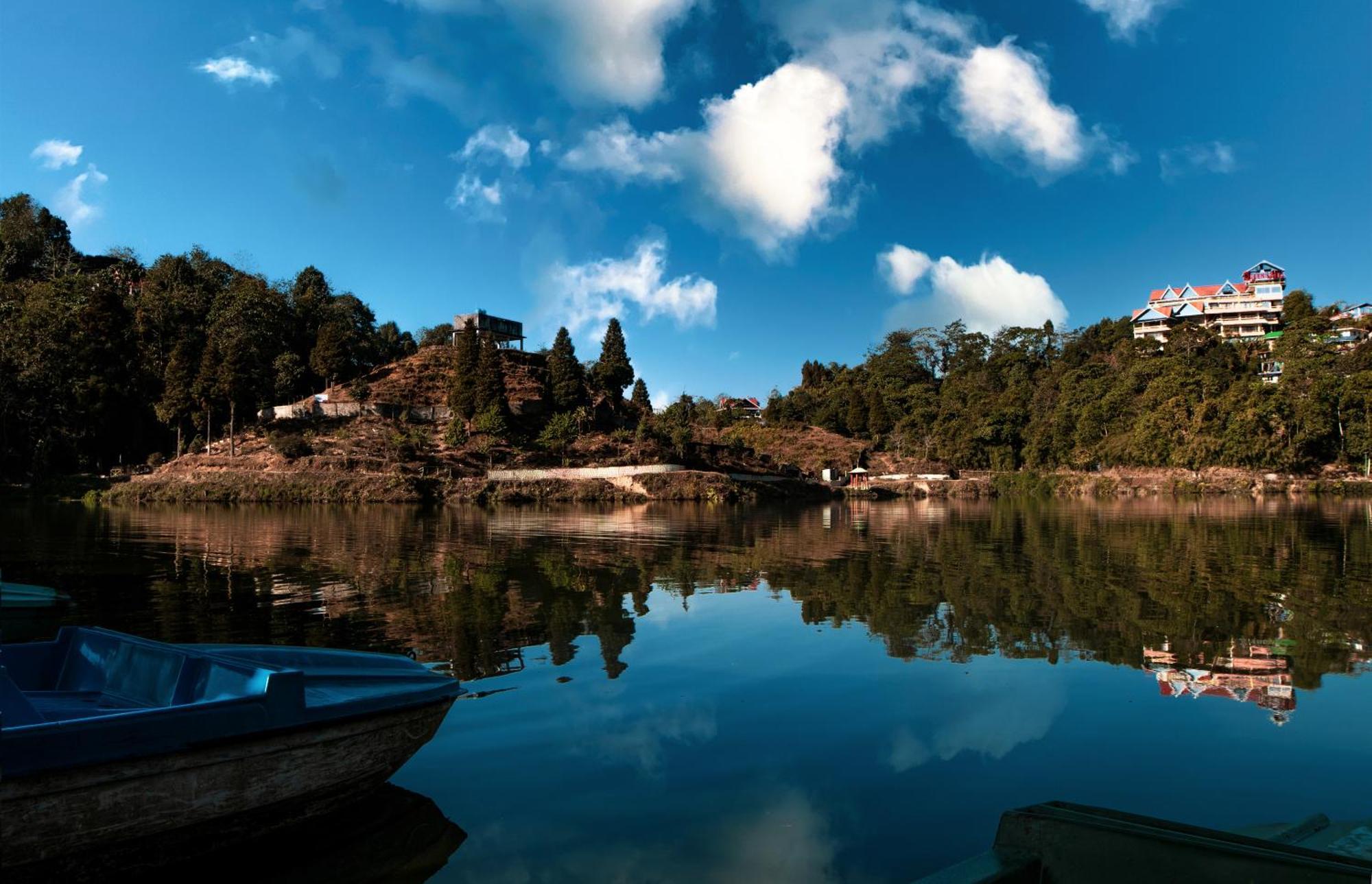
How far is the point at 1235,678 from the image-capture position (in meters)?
10.2

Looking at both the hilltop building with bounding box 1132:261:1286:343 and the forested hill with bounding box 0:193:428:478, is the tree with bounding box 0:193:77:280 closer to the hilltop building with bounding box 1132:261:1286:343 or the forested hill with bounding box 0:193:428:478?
the forested hill with bounding box 0:193:428:478

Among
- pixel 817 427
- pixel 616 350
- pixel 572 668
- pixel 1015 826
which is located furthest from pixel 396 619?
pixel 817 427

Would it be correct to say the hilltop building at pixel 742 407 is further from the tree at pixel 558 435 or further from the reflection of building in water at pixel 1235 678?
the reflection of building in water at pixel 1235 678

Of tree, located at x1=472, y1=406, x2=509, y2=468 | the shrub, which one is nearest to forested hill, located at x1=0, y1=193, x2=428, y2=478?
the shrub

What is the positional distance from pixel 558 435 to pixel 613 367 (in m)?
18.9

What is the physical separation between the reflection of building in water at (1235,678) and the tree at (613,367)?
74.5 metres

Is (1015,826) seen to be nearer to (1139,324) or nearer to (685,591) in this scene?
(685,591)

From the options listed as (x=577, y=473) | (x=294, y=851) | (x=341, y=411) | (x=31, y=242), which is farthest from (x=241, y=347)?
(x=294, y=851)

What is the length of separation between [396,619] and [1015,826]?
1197cm

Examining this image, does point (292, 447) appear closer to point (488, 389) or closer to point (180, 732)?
point (488, 389)

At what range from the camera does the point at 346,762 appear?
19.4ft

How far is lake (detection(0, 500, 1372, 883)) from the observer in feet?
21.0

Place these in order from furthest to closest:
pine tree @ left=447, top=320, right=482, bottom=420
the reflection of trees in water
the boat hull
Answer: pine tree @ left=447, top=320, right=482, bottom=420 → the reflection of trees in water → the boat hull

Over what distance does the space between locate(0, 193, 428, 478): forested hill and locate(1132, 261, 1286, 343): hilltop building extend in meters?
102
